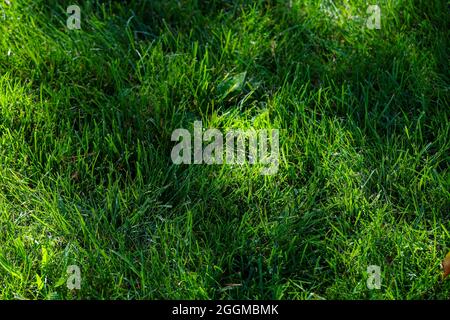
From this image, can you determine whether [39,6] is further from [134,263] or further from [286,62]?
[134,263]

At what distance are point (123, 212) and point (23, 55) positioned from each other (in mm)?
951

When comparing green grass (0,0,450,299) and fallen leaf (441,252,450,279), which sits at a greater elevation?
green grass (0,0,450,299)

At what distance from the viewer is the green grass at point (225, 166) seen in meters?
2.54

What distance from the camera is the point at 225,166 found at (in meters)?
2.82

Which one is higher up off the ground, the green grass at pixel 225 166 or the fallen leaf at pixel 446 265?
the green grass at pixel 225 166

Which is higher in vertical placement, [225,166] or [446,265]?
[225,166]

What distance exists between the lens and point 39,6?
3.46m

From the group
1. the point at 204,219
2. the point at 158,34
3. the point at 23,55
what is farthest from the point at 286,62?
the point at 23,55

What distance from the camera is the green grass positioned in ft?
8.32

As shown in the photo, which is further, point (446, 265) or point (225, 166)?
point (225, 166)
